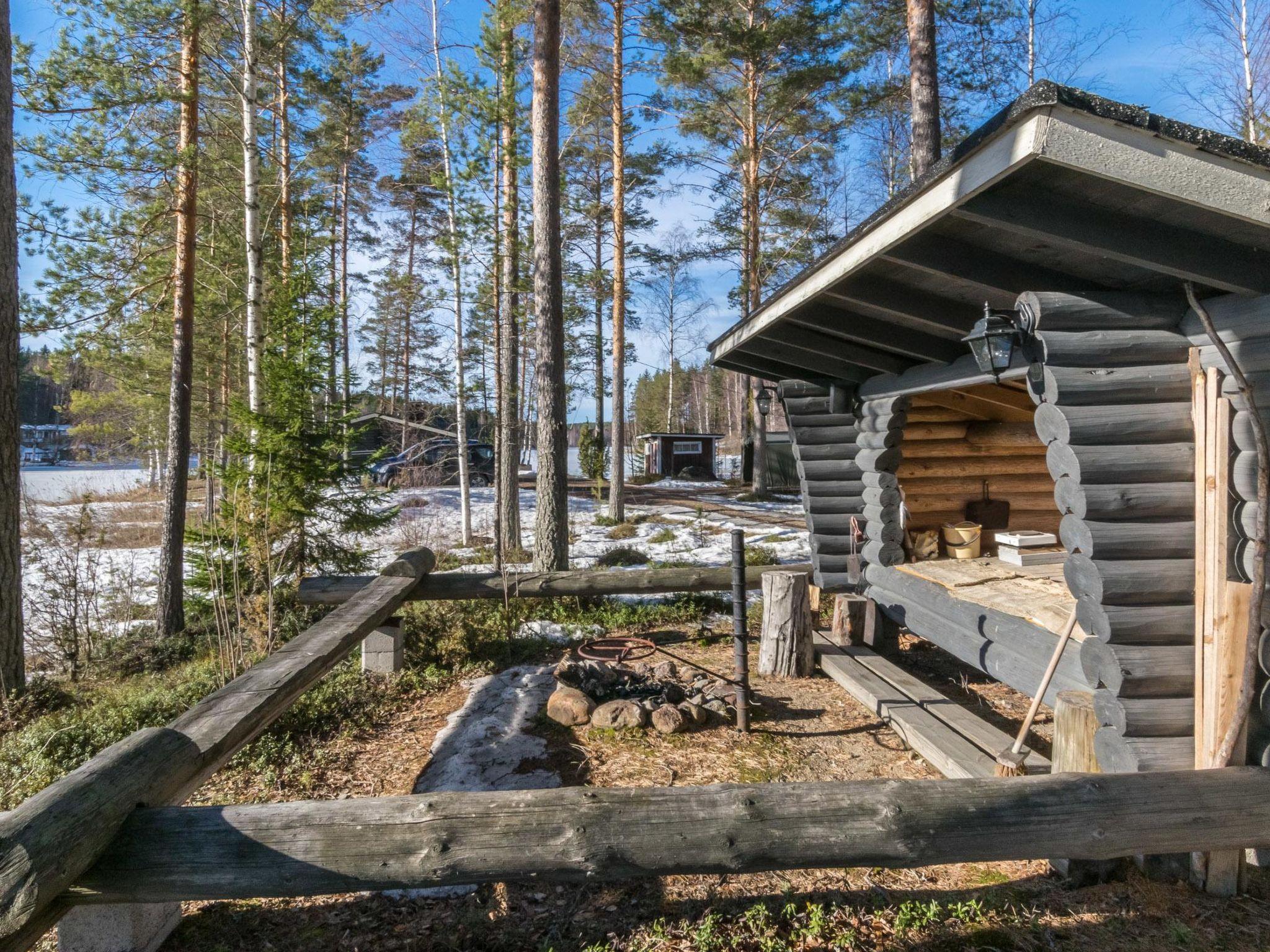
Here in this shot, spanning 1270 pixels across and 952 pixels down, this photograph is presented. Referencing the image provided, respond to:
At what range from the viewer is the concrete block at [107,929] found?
2235mm

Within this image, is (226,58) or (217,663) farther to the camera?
(226,58)

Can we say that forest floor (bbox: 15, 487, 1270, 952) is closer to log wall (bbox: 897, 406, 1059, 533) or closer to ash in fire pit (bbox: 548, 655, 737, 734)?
ash in fire pit (bbox: 548, 655, 737, 734)

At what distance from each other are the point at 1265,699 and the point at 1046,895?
1.14 metres

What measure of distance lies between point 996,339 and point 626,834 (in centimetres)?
265

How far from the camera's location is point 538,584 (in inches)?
254

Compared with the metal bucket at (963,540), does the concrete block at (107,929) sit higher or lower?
lower

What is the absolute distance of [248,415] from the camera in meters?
6.04

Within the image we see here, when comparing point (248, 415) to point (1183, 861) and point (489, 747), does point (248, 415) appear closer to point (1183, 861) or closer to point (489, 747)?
point (489, 747)

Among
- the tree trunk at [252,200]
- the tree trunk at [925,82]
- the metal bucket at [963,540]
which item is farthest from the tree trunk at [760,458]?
the tree trunk at [252,200]

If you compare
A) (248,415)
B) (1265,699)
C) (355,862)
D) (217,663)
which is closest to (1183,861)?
(1265,699)

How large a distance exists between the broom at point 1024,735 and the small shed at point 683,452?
22572 millimetres

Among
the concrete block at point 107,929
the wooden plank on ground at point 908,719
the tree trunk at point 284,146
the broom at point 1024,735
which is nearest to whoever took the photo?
the concrete block at point 107,929

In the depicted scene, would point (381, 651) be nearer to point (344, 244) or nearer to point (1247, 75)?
point (344, 244)

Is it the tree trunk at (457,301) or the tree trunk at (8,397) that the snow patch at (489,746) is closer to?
the tree trunk at (8,397)
